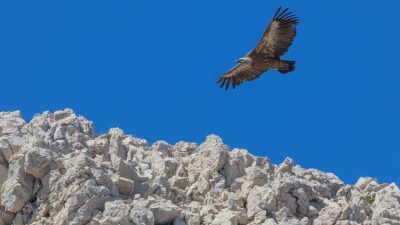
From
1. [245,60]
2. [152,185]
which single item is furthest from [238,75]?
[152,185]

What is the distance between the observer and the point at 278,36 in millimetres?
60969

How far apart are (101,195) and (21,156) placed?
15.4 ft

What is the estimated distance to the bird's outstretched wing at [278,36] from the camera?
2394 inches

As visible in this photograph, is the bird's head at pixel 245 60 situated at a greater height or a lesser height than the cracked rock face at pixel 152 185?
greater

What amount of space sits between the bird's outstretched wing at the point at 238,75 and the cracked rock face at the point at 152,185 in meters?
5.29

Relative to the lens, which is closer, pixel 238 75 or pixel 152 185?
pixel 238 75

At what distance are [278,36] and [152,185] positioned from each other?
948cm

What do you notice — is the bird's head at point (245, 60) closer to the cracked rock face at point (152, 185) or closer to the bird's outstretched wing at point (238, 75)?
the bird's outstretched wing at point (238, 75)

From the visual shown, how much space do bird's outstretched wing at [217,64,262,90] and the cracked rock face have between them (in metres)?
5.29

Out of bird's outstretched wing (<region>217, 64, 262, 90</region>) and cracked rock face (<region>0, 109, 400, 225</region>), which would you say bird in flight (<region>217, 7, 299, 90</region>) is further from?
cracked rock face (<region>0, 109, 400, 225</region>)

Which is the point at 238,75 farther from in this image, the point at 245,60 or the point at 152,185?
the point at 152,185

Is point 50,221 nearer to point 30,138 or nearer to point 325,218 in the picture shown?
point 30,138

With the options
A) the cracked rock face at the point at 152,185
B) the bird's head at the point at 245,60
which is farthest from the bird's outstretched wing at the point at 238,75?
the cracked rock face at the point at 152,185

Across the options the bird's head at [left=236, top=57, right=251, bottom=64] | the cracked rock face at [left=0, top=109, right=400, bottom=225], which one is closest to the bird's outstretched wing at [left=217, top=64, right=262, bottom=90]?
the bird's head at [left=236, top=57, right=251, bottom=64]
